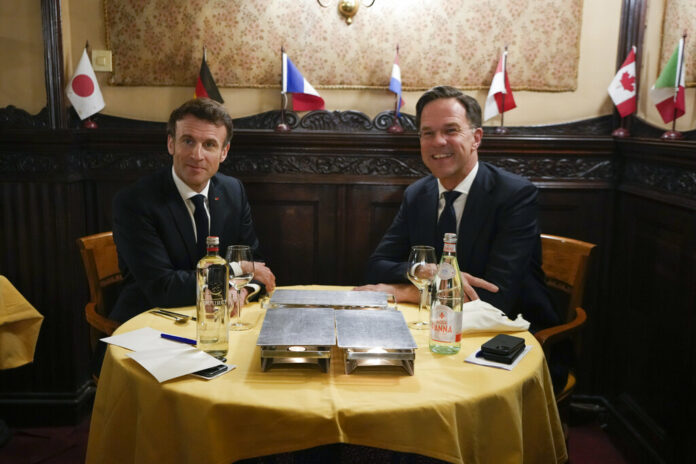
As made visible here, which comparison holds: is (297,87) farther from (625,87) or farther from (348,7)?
(625,87)

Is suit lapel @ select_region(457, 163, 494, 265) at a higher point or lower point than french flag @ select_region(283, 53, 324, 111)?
lower

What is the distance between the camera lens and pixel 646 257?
293 centimetres

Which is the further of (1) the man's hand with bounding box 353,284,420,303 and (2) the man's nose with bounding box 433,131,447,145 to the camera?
(2) the man's nose with bounding box 433,131,447,145

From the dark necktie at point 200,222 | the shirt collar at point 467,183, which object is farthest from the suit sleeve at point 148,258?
the shirt collar at point 467,183

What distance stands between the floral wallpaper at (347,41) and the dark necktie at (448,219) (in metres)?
0.98

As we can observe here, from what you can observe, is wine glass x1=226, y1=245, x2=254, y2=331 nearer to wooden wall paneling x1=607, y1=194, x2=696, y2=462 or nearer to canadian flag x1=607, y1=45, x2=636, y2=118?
wooden wall paneling x1=607, y1=194, x2=696, y2=462

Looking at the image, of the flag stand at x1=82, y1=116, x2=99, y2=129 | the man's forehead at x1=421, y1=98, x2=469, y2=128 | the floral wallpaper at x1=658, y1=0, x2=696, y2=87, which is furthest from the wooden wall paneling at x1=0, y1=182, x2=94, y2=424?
the floral wallpaper at x1=658, y1=0, x2=696, y2=87

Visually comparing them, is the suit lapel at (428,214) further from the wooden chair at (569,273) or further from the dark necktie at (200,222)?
the dark necktie at (200,222)

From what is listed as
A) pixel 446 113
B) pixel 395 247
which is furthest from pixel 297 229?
pixel 446 113

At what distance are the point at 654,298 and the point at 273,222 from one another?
1.84 meters

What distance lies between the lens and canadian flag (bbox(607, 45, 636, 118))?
10.0 feet

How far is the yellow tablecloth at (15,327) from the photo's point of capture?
2.62m

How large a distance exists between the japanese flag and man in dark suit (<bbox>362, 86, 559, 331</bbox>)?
65.7 inches

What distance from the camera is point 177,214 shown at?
236 cm
